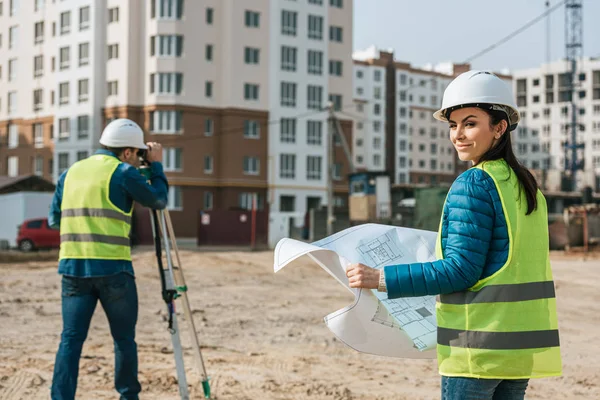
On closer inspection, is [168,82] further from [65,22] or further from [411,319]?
[411,319]

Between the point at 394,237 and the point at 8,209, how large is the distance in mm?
36088

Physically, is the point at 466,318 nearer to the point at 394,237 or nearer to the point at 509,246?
the point at 509,246

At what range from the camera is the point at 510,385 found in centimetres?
270

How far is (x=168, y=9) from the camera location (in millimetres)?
50781

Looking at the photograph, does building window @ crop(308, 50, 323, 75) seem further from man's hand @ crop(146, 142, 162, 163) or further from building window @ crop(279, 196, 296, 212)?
man's hand @ crop(146, 142, 162, 163)

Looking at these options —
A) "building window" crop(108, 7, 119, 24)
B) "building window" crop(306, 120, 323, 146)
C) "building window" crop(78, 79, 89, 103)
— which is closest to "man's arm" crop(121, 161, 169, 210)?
"building window" crop(306, 120, 323, 146)

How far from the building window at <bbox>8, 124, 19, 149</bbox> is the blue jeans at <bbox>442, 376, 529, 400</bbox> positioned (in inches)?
2416

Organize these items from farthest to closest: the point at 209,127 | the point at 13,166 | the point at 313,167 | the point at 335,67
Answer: the point at 13,166 → the point at 335,67 → the point at 313,167 → the point at 209,127

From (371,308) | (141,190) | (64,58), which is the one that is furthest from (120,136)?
(64,58)

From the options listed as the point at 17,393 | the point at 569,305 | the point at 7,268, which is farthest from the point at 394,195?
the point at 17,393

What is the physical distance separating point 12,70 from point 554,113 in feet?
284

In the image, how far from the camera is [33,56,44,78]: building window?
192ft

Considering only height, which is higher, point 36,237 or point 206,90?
point 206,90

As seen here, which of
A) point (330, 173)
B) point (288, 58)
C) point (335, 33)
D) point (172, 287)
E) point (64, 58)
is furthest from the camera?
point (335, 33)
